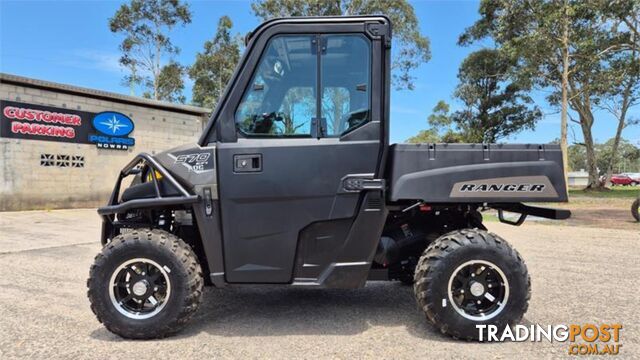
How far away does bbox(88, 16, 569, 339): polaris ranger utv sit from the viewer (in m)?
3.55

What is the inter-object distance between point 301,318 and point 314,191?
1297mm

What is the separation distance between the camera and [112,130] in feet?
59.1

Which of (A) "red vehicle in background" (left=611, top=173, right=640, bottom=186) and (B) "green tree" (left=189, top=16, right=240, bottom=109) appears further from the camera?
(A) "red vehicle in background" (left=611, top=173, right=640, bottom=186)

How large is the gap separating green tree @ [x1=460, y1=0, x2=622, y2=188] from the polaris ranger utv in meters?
25.3

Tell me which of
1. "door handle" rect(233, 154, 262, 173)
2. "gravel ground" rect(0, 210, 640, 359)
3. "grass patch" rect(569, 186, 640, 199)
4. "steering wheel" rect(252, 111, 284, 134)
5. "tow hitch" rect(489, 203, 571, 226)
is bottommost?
"grass patch" rect(569, 186, 640, 199)

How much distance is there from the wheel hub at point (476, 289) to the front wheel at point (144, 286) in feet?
7.04

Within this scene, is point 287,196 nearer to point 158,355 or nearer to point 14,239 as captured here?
point 158,355

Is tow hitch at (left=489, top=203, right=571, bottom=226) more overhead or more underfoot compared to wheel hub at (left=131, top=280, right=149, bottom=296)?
more overhead

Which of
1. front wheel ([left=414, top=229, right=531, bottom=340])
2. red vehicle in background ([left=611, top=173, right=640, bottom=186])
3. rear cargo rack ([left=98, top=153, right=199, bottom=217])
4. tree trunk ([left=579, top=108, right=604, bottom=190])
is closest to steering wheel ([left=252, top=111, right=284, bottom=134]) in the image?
rear cargo rack ([left=98, top=153, right=199, bottom=217])

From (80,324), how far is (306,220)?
87.6 inches

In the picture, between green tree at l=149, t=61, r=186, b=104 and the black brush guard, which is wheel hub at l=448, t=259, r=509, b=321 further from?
green tree at l=149, t=61, r=186, b=104

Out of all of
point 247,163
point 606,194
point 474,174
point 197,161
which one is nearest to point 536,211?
point 474,174

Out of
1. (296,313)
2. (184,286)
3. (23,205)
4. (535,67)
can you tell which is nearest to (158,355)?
(184,286)

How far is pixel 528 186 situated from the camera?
3.60 m
